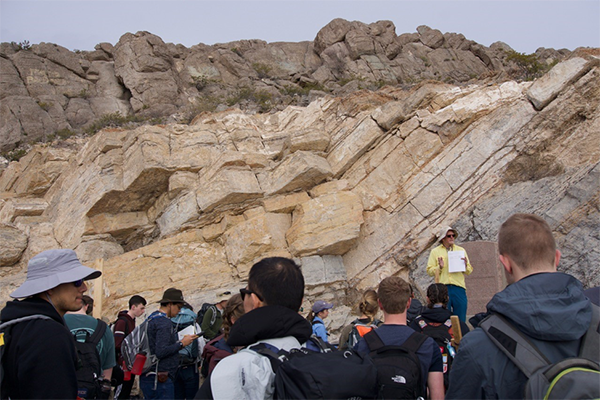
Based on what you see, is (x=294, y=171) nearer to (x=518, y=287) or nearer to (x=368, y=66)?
(x=518, y=287)

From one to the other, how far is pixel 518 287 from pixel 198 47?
33957mm

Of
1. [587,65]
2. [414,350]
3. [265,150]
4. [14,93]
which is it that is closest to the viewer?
[414,350]

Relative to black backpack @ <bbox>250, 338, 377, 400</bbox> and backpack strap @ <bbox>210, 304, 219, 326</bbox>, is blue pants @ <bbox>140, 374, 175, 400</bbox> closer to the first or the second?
backpack strap @ <bbox>210, 304, 219, 326</bbox>

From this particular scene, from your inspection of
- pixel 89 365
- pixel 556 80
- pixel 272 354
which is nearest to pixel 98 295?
pixel 89 365

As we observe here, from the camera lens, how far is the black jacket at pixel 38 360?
2.38 meters

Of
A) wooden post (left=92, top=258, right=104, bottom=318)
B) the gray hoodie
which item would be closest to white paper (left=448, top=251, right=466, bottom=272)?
the gray hoodie

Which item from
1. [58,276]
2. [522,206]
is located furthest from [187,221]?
[58,276]

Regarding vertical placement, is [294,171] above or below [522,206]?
above

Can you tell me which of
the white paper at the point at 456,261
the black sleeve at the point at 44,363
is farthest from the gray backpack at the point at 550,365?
the white paper at the point at 456,261

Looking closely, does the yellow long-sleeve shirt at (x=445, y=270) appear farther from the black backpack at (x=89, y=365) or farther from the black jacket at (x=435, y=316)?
the black backpack at (x=89, y=365)

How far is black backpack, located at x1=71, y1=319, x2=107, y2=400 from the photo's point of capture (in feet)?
10.8

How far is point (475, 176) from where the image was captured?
11141mm

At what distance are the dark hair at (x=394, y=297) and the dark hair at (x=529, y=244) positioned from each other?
1293mm

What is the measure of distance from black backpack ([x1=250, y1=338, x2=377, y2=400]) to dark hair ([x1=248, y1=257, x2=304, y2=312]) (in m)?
0.28
